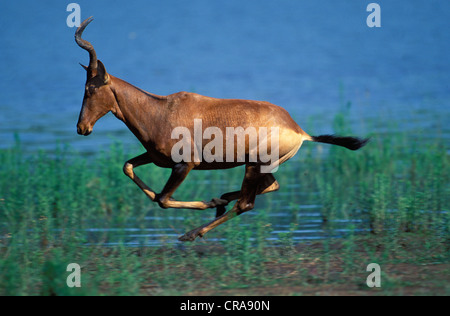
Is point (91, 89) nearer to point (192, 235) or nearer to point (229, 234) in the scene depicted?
point (192, 235)

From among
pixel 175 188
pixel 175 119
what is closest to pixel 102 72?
pixel 175 119

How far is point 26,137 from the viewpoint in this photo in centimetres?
1586

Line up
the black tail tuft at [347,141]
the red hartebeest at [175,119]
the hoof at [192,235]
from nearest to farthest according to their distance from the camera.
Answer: the red hartebeest at [175,119], the hoof at [192,235], the black tail tuft at [347,141]

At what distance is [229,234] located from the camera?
817 centimetres

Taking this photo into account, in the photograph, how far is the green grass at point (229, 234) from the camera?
716 cm

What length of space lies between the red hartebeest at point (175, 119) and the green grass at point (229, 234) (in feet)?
1.95

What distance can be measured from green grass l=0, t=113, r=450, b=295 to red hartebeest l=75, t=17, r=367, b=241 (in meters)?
0.59

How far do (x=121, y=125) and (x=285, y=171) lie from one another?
241 inches

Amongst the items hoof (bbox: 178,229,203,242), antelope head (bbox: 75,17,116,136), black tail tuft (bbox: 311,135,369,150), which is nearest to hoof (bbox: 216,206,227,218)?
hoof (bbox: 178,229,203,242)

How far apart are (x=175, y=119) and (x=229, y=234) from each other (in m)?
1.28

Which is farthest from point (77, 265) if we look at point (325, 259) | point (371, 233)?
point (371, 233)

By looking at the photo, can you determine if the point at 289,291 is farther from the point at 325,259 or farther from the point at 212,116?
the point at 212,116

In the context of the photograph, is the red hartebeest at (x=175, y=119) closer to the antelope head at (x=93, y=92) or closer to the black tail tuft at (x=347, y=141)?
the antelope head at (x=93, y=92)

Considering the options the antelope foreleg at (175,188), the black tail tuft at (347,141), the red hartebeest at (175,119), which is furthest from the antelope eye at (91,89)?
the black tail tuft at (347,141)
